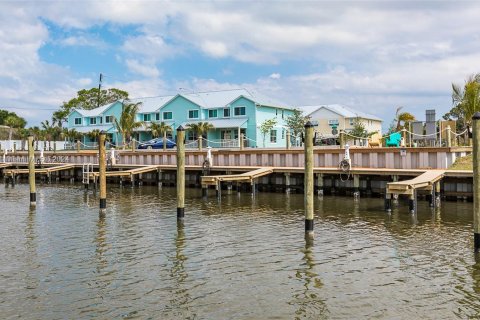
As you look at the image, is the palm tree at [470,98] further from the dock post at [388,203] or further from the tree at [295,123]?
the tree at [295,123]

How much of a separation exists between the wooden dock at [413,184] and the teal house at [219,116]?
113 ft

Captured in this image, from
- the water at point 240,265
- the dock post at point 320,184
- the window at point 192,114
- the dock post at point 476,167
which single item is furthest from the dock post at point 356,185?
the window at point 192,114

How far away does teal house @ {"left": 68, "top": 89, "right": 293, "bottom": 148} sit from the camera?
6097 cm

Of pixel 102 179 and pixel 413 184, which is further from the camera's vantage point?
pixel 102 179

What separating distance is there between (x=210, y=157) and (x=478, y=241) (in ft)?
66.4

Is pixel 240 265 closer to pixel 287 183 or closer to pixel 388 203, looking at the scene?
pixel 388 203

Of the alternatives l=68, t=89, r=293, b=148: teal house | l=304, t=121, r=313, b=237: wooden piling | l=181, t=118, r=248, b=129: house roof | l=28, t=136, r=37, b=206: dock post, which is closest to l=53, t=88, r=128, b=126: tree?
l=68, t=89, r=293, b=148: teal house

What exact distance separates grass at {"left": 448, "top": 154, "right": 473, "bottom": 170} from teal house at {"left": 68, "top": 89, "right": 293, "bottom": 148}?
3269 cm

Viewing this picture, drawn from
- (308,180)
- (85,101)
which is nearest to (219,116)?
(85,101)

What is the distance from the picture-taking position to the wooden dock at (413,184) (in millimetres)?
19953

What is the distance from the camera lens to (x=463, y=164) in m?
24.1

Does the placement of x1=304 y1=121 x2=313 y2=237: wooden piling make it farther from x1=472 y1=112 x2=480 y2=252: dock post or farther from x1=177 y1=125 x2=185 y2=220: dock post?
x1=177 y1=125 x2=185 y2=220: dock post

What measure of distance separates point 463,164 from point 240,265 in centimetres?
1523

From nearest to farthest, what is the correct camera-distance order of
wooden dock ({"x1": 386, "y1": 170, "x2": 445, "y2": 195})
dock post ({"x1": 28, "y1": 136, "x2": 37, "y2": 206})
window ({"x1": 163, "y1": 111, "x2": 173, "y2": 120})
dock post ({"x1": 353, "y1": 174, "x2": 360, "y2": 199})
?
wooden dock ({"x1": 386, "y1": 170, "x2": 445, "y2": 195}) < dock post ({"x1": 28, "y1": 136, "x2": 37, "y2": 206}) < dock post ({"x1": 353, "y1": 174, "x2": 360, "y2": 199}) < window ({"x1": 163, "y1": 111, "x2": 173, "y2": 120})
